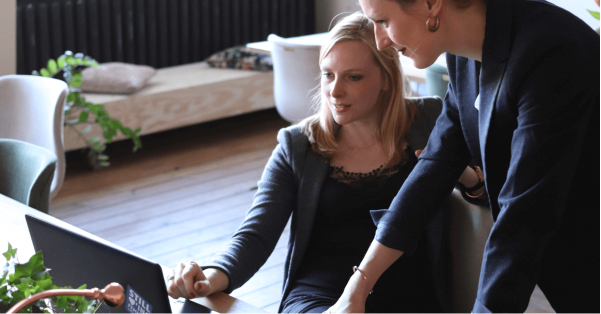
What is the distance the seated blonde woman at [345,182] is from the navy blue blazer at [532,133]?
46cm

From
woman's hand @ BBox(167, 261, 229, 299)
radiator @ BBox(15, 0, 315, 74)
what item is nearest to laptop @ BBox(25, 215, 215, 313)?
woman's hand @ BBox(167, 261, 229, 299)

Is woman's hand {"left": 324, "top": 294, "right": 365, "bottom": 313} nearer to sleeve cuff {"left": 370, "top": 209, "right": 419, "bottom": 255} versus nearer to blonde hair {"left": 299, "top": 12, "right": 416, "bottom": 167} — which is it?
sleeve cuff {"left": 370, "top": 209, "right": 419, "bottom": 255}

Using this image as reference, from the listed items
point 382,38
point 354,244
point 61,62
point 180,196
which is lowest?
point 180,196

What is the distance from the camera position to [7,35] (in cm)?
330

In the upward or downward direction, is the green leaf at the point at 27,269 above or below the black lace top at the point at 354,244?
above

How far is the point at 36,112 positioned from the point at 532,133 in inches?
82.3

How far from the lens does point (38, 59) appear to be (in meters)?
4.41

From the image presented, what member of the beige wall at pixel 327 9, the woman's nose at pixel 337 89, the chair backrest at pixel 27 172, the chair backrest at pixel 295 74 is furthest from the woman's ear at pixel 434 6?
the beige wall at pixel 327 9

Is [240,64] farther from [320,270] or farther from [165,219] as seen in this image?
[320,270]

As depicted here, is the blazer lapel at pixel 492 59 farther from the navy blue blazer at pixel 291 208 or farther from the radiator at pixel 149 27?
the radiator at pixel 149 27

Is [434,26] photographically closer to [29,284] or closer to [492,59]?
[492,59]

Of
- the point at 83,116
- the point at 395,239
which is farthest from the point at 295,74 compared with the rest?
the point at 395,239

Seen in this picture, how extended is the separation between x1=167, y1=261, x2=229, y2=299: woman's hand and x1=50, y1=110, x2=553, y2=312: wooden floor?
4.10ft

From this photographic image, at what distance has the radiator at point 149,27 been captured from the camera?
172 inches
